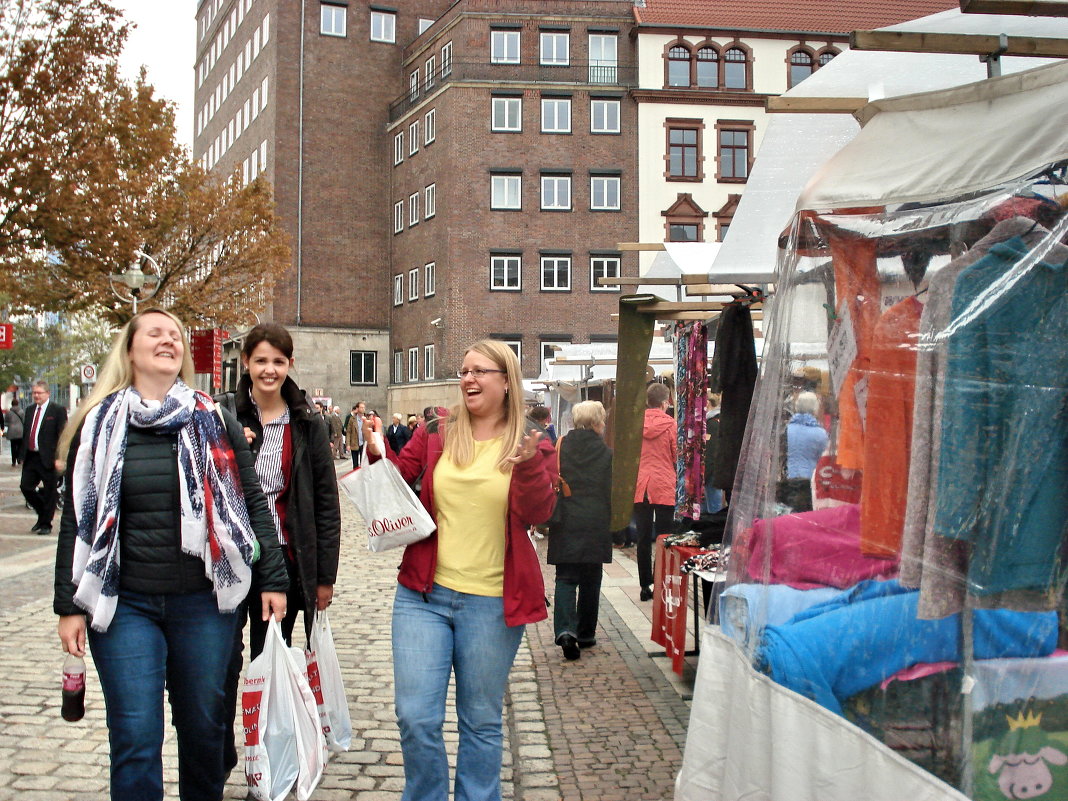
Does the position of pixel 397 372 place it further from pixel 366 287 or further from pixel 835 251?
pixel 835 251

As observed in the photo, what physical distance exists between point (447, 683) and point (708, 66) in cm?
4377

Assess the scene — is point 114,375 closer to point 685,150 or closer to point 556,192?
point 556,192

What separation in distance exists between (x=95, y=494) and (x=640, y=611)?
260 inches

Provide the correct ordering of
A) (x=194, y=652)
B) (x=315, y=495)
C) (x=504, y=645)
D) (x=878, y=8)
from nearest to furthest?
1. (x=194, y=652)
2. (x=504, y=645)
3. (x=315, y=495)
4. (x=878, y=8)

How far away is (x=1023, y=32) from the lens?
3271mm

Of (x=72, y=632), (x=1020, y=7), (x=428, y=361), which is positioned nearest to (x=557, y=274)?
(x=428, y=361)

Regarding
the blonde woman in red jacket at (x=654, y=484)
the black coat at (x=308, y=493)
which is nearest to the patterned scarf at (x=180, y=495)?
the black coat at (x=308, y=493)

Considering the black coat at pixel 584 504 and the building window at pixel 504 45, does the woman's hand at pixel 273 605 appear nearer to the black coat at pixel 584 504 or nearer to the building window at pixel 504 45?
the black coat at pixel 584 504

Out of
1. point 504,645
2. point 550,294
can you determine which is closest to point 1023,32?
point 504,645

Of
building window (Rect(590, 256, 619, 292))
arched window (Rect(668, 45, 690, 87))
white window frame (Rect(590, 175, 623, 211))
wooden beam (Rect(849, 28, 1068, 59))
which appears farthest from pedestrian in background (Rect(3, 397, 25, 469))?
arched window (Rect(668, 45, 690, 87))

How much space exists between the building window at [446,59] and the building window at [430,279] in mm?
7973

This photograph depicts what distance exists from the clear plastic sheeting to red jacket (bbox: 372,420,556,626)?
0.65 metres

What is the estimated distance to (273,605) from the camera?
3875 mm

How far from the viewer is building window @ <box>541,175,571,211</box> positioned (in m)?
44.0
